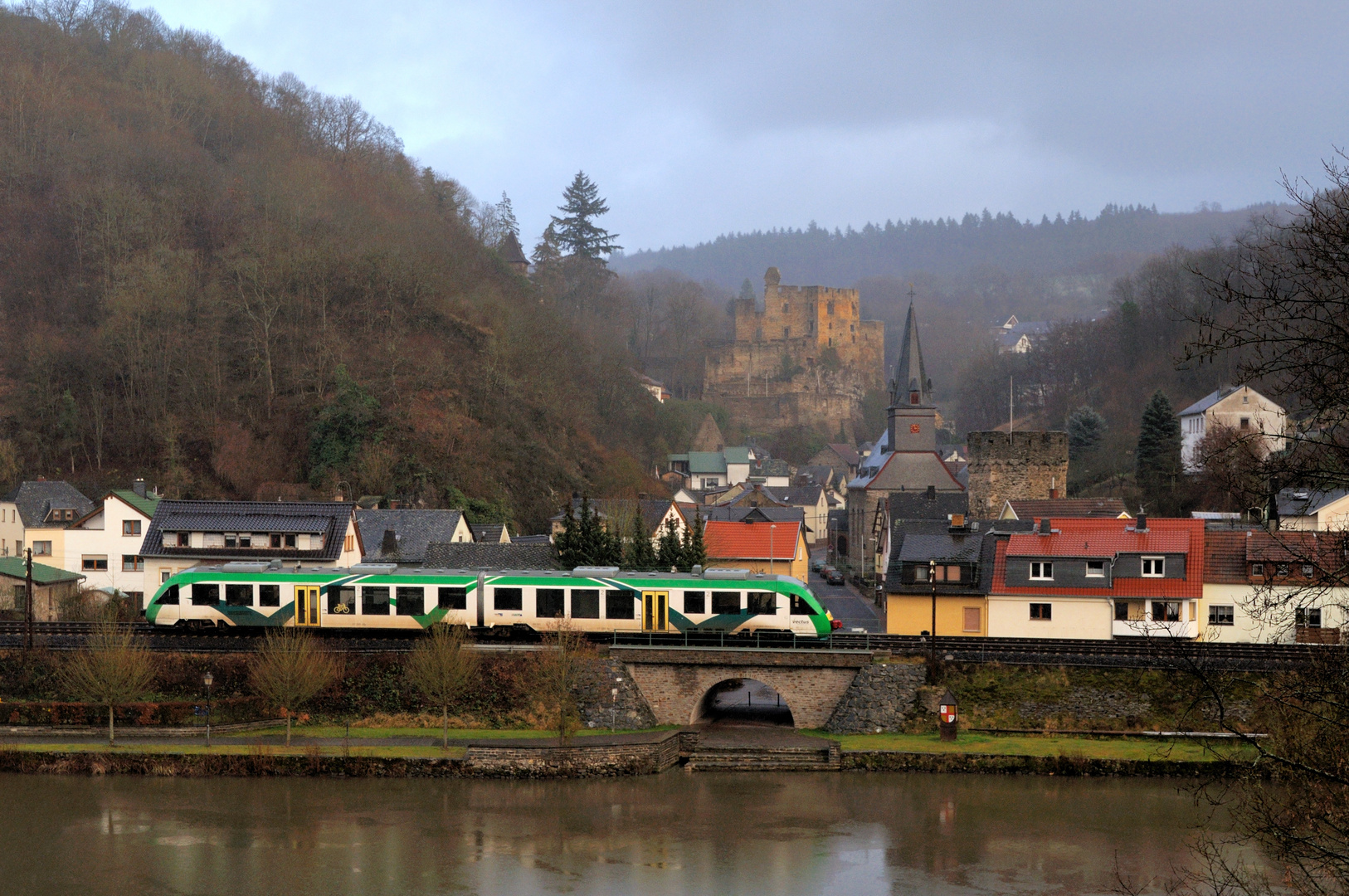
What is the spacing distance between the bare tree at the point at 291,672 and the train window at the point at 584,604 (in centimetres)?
619

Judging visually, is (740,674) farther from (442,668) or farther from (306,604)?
(306,604)

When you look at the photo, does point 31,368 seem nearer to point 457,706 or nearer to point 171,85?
point 171,85

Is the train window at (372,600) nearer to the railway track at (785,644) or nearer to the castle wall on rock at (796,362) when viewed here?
the railway track at (785,644)

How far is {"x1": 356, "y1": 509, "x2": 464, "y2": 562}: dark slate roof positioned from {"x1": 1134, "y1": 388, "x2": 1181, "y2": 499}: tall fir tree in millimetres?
33141

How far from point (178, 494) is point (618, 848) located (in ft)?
129

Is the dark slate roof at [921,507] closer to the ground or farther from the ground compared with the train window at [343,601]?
farther from the ground

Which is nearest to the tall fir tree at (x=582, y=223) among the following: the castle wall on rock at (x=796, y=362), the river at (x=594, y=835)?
the castle wall on rock at (x=796, y=362)

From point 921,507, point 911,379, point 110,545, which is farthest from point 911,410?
point 110,545

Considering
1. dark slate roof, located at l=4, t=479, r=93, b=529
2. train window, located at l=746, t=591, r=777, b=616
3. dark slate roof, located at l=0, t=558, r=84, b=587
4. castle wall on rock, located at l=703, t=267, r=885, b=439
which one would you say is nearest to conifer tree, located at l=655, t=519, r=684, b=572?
train window, located at l=746, t=591, r=777, b=616

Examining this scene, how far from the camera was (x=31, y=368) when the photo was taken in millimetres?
61469

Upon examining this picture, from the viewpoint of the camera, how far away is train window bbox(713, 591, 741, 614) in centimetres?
3300

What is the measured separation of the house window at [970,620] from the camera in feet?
120

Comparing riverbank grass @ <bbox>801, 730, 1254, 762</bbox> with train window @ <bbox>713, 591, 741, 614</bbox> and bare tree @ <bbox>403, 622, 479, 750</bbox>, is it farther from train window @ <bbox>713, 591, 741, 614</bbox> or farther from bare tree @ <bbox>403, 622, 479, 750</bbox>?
bare tree @ <bbox>403, 622, 479, 750</bbox>

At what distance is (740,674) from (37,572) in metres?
26.1
